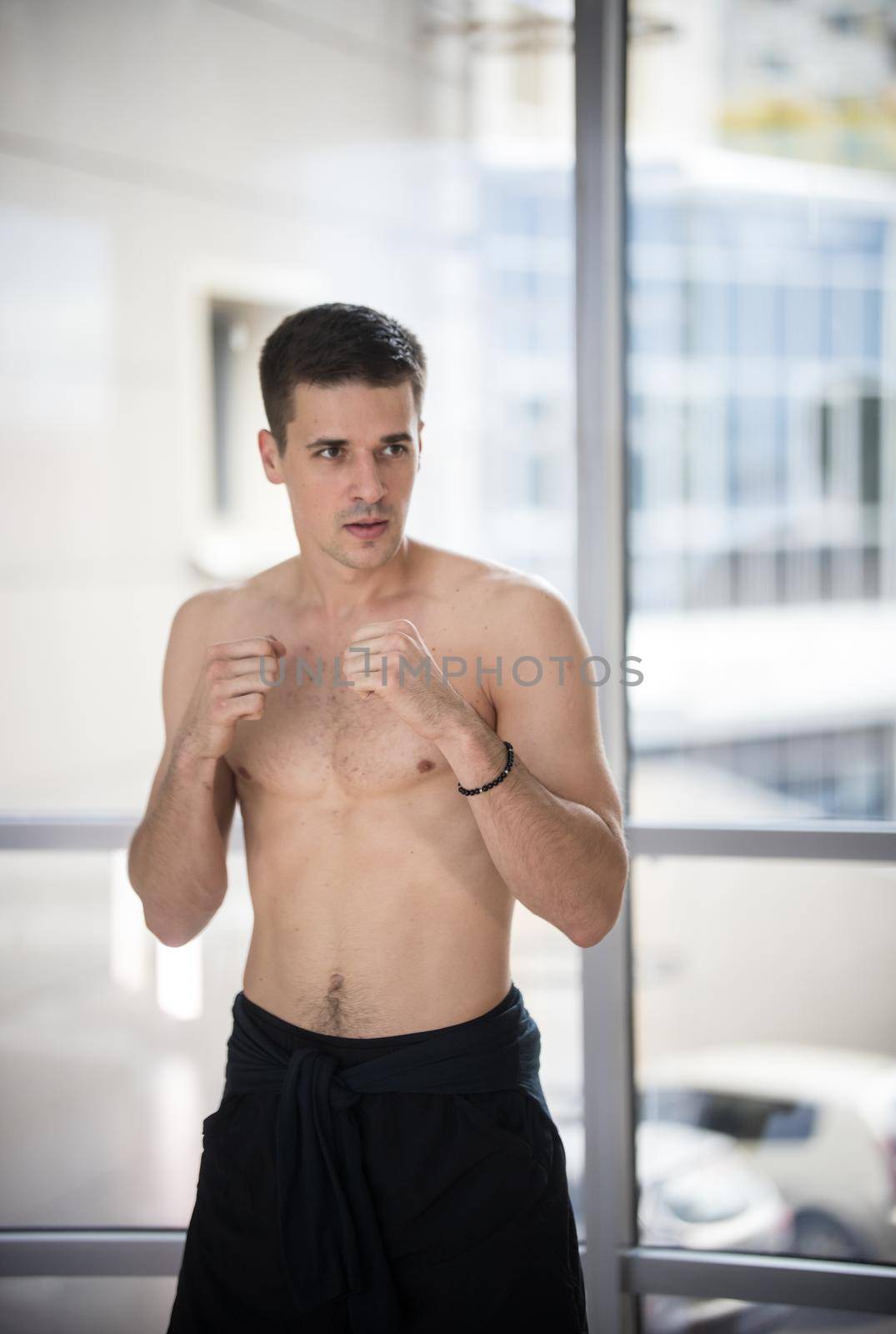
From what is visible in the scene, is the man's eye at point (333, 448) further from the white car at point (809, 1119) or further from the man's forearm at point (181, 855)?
the white car at point (809, 1119)

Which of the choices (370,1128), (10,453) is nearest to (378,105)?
(10,453)

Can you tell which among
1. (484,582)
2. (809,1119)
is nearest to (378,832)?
(484,582)

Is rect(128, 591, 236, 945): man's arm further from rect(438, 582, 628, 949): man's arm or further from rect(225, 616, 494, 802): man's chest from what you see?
rect(438, 582, 628, 949): man's arm

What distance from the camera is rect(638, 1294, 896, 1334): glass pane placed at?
1797 millimetres

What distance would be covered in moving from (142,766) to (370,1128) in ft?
2.90

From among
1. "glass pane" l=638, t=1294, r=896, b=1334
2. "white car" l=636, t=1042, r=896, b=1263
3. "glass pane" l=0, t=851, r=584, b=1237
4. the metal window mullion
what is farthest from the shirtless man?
"glass pane" l=638, t=1294, r=896, b=1334

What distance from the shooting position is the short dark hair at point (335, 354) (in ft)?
4.40

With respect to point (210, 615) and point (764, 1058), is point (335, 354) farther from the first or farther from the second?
point (764, 1058)

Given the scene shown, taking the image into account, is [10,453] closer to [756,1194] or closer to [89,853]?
[89,853]

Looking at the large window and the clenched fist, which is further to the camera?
the large window

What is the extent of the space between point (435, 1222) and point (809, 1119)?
0.88 meters

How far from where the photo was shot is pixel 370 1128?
4.25ft

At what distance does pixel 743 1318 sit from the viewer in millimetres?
1847

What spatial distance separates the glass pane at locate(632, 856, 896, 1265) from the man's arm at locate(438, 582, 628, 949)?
535 millimetres
